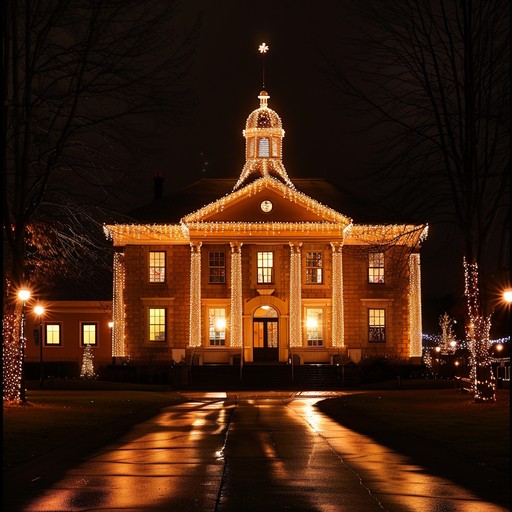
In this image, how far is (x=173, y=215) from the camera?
57.1 metres

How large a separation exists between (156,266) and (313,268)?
8.49m

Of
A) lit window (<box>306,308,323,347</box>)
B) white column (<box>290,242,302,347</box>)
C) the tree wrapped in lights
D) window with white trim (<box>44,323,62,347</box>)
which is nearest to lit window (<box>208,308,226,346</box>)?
white column (<box>290,242,302,347</box>)

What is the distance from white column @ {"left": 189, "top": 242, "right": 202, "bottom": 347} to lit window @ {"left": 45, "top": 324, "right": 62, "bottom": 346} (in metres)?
13.2

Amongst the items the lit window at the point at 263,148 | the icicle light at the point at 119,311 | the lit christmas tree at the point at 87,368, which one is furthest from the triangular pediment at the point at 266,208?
the lit christmas tree at the point at 87,368

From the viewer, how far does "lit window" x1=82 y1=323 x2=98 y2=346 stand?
2544 inches

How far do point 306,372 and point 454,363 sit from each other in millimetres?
8136

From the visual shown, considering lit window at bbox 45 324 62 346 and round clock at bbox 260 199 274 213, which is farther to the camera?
lit window at bbox 45 324 62 346

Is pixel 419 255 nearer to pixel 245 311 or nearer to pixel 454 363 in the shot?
pixel 454 363

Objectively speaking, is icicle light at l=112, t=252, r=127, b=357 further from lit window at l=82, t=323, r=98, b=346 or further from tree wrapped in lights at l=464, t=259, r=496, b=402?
tree wrapped in lights at l=464, t=259, r=496, b=402

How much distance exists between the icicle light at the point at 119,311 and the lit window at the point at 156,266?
1.49 m

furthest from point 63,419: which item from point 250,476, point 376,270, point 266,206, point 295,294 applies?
point 376,270

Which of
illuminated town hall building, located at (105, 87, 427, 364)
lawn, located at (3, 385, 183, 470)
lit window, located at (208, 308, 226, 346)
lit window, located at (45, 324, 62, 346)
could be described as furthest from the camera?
lit window, located at (45, 324, 62, 346)

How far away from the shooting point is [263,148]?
2347 inches

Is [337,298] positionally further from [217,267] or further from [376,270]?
[217,267]
